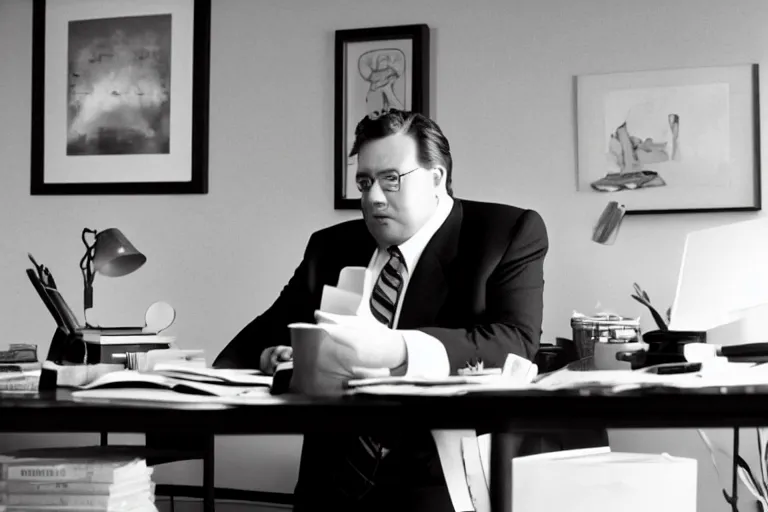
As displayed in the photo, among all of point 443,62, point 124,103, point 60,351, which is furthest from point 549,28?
point 60,351

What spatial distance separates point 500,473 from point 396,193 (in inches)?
41.2

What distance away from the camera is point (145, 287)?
3.55 metres

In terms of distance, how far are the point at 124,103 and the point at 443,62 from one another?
126cm

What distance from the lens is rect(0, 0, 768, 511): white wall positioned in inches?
122

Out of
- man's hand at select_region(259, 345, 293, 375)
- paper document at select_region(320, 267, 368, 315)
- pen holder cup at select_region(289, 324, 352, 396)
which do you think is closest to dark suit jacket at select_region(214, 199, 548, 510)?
man's hand at select_region(259, 345, 293, 375)

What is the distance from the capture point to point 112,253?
2.72 meters

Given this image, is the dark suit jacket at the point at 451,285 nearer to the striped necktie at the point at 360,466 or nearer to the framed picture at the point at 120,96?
the striped necktie at the point at 360,466

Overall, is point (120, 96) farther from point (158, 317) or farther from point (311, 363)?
point (311, 363)

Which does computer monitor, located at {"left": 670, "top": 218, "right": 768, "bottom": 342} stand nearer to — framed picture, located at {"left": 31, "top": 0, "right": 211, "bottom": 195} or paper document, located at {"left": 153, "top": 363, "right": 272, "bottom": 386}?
paper document, located at {"left": 153, "top": 363, "right": 272, "bottom": 386}

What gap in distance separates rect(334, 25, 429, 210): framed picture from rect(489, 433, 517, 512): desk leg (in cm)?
203

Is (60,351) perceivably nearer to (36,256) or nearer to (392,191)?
(392,191)

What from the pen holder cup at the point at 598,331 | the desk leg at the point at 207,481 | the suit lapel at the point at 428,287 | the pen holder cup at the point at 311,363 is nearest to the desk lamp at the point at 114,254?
the desk leg at the point at 207,481

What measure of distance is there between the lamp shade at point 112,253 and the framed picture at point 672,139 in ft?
4.94

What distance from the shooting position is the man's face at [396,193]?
2.24 metres
